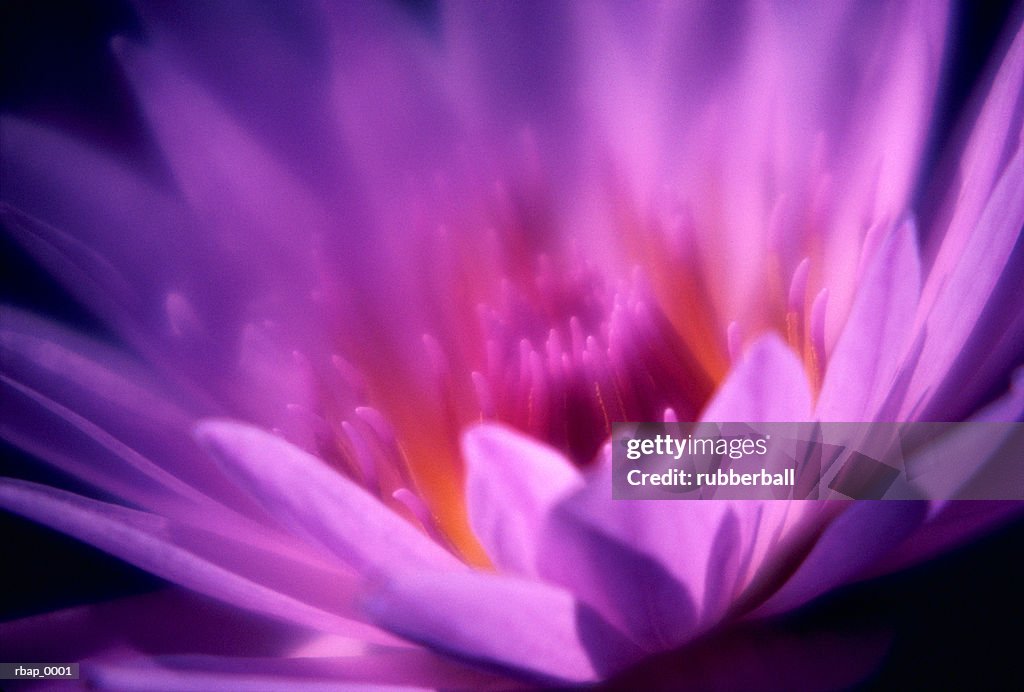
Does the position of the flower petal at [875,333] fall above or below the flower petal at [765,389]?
above

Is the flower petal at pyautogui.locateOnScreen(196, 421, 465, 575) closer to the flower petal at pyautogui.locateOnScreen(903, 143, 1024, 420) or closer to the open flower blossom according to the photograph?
the open flower blossom

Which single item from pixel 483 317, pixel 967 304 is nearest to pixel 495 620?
pixel 967 304

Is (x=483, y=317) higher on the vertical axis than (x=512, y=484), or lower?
higher

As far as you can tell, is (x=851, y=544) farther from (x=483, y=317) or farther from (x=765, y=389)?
(x=483, y=317)

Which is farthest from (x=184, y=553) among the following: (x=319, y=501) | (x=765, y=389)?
(x=765, y=389)

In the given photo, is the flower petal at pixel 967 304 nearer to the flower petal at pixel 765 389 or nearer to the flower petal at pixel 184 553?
the flower petal at pixel 765 389

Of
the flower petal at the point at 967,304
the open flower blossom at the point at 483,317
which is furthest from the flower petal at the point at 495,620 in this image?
the flower petal at the point at 967,304

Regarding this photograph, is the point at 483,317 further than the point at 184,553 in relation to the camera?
Yes
